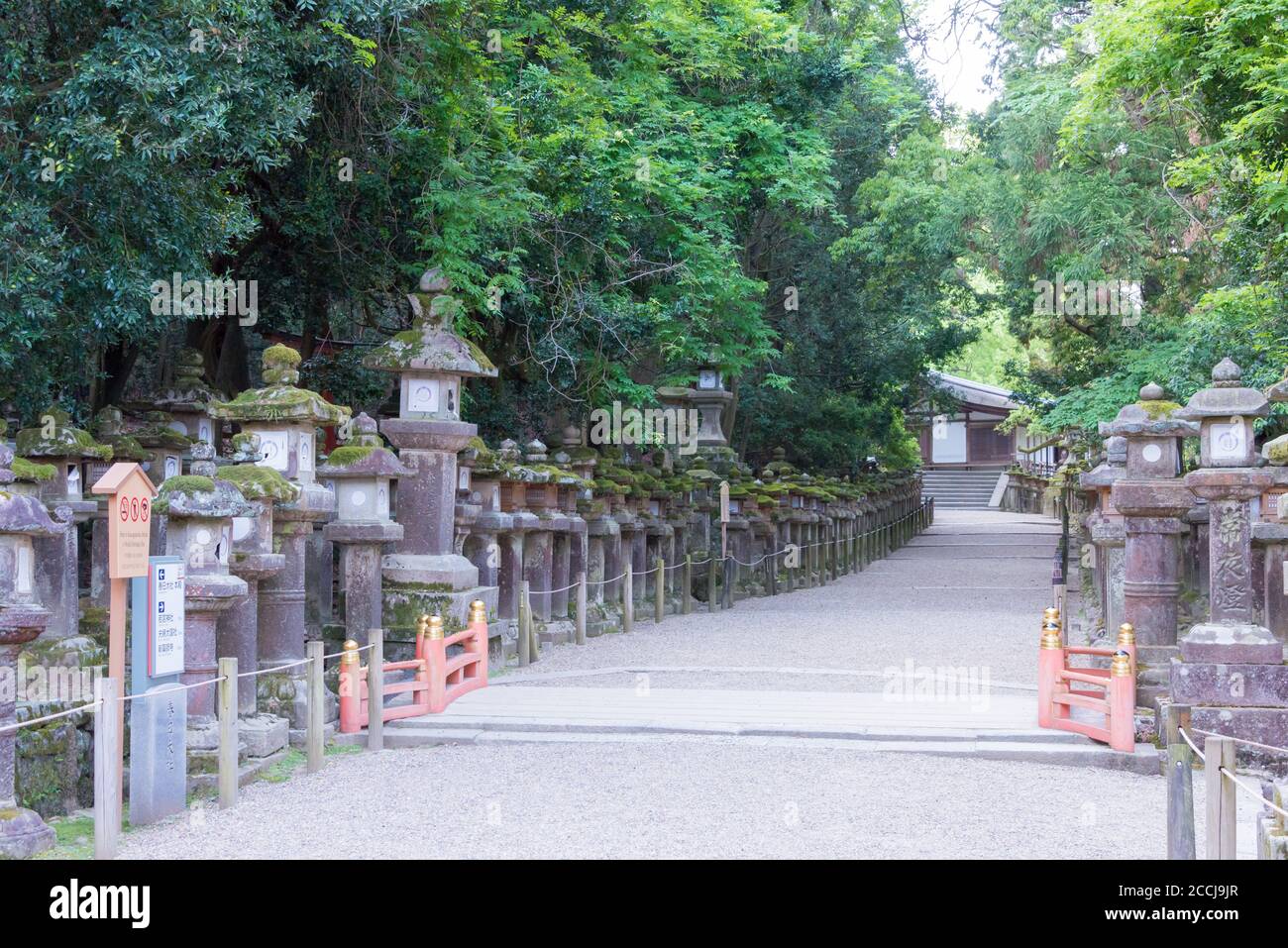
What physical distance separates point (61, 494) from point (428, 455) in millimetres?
2941

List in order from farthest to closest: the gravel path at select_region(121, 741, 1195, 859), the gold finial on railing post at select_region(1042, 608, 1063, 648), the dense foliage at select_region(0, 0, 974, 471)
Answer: the dense foliage at select_region(0, 0, 974, 471)
the gold finial on railing post at select_region(1042, 608, 1063, 648)
the gravel path at select_region(121, 741, 1195, 859)

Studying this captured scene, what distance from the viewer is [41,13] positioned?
1023 cm

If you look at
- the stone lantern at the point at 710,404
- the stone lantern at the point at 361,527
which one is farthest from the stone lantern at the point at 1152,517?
the stone lantern at the point at 710,404

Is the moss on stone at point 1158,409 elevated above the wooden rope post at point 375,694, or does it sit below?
above

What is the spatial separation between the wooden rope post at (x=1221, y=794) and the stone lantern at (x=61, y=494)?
630cm

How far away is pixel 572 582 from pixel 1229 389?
26.8 feet

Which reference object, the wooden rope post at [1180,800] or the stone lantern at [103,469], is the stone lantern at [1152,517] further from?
the stone lantern at [103,469]

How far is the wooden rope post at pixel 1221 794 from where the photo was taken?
4.80 metres

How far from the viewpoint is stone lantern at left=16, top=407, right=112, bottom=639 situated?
7969 mm

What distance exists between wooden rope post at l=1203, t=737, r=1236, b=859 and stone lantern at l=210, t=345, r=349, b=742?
551 centimetres

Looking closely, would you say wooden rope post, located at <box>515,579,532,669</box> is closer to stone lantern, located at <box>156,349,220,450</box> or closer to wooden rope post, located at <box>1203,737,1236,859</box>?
stone lantern, located at <box>156,349,220,450</box>

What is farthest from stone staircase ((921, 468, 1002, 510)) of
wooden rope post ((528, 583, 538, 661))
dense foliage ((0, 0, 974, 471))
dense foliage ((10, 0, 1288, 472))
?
wooden rope post ((528, 583, 538, 661))

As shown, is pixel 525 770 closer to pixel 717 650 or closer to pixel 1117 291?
pixel 717 650
